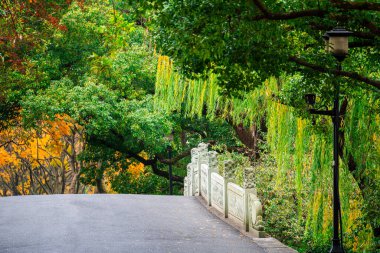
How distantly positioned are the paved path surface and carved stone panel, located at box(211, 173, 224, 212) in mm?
408

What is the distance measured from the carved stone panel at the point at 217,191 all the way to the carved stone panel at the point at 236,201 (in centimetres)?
107

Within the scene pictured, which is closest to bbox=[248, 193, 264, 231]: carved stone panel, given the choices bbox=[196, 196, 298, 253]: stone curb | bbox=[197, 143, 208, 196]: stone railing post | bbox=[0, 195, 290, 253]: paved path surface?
bbox=[196, 196, 298, 253]: stone curb

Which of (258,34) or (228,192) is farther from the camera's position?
(228,192)

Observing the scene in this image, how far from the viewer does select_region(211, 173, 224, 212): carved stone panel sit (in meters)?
19.3

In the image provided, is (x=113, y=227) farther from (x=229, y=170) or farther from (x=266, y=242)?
(x=266, y=242)

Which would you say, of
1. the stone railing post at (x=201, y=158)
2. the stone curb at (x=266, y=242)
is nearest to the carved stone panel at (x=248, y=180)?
the stone curb at (x=266, y=242)

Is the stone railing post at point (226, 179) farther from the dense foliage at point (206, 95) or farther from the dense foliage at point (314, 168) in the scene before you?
the dense foliage at point (314, 168)

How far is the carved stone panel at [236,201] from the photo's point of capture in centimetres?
1659

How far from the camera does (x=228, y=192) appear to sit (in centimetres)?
1827

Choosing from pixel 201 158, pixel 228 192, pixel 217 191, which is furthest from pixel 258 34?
pixel 201 158

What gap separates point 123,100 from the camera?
29859 millimetres

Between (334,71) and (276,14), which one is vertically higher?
(276,14)

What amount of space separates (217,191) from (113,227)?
4.24 m

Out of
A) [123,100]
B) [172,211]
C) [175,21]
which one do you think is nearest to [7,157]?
[123,100]
